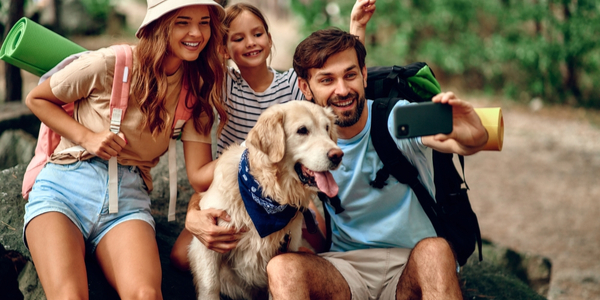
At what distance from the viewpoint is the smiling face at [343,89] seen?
3.13m

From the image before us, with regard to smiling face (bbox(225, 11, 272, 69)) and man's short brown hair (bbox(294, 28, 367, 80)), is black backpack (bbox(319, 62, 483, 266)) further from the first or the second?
smiling face (bbox(225, 11, 272, 69))

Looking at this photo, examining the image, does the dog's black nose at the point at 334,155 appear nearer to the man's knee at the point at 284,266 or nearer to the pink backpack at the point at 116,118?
the man's knee at the point at 284,266

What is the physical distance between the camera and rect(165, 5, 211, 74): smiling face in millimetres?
3186

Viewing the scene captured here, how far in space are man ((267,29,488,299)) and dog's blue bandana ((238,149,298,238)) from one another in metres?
0.20

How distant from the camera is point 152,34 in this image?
3.22 meters

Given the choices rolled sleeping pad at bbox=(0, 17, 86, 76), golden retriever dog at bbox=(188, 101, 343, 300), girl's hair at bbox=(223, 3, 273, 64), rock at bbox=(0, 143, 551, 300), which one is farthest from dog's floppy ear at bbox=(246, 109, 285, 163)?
rolled sleeping pad at bbox=(0, 17, 86, 76)

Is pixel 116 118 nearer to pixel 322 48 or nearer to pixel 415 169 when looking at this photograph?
pixel 322 48

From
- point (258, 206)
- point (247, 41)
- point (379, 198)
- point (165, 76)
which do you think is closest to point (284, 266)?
point (258, 206)

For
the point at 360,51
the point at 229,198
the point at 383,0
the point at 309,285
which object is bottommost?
Result: the point at 309,285

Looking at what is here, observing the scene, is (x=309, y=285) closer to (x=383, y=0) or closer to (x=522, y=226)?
(x=522, y=226)

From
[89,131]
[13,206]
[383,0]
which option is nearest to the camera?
[89,131]

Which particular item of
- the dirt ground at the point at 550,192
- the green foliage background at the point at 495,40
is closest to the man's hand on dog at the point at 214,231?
the dirt ground at the point at 550,192

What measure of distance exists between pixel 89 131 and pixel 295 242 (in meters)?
1.52

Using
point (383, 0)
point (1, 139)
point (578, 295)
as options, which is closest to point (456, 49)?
point (383, 0)
